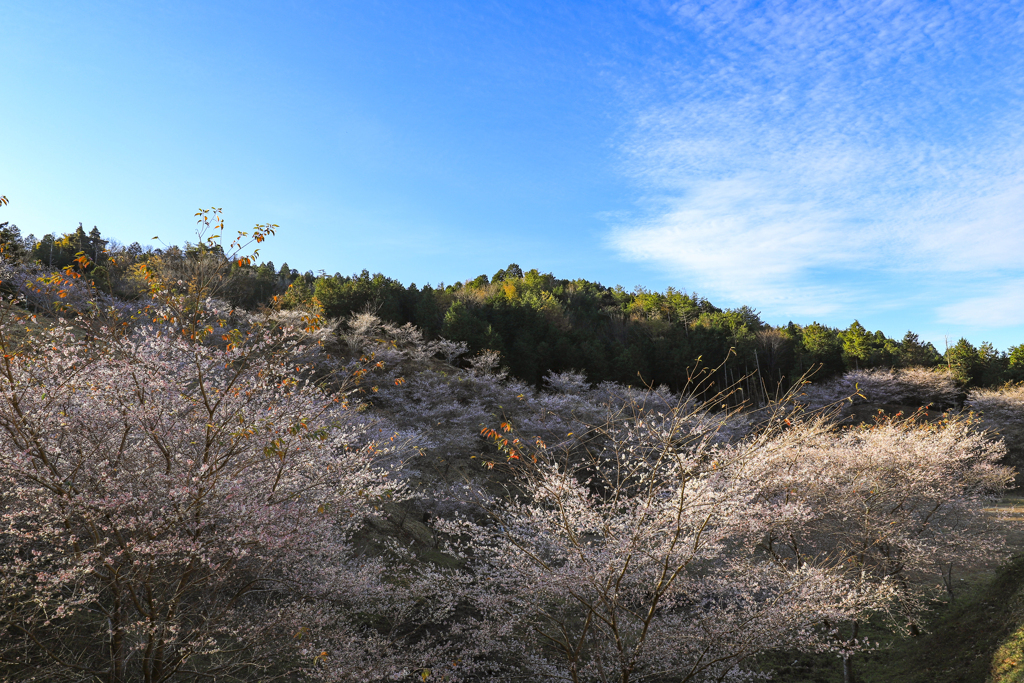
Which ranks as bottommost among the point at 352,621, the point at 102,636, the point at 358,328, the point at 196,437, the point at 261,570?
the point at 352,621

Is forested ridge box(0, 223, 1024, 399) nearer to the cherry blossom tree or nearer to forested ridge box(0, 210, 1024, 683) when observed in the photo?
forested ridge box(0, 210, 1024, 683)

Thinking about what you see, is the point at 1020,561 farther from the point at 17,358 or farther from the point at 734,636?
the point at 17,358

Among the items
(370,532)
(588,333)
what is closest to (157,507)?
(370,532)

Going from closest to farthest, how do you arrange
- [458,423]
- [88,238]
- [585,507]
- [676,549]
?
[676,549]
[585,507]
[458,423]
[88,238]

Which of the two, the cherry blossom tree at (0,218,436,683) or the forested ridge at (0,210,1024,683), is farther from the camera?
the forested ridge at (0,210,1024,683)

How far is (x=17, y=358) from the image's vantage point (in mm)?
7734

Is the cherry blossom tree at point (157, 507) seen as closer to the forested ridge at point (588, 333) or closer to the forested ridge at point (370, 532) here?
the forested ridge at point (370, 532)

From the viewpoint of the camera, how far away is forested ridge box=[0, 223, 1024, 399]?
3584 cm

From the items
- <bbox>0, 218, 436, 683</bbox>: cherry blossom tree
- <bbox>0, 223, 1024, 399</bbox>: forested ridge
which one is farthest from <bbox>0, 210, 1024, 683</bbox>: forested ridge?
<bbox>0, 223, 1024, 399</bbox>: forested ridge

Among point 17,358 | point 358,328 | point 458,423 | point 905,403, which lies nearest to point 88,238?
point 358,328

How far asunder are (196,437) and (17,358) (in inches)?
149

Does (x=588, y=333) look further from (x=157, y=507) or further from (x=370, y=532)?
(x=157, y=507)

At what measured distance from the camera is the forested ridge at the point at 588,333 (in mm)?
35844

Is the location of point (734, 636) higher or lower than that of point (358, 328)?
lower
